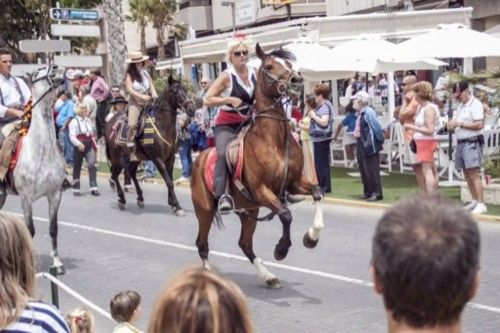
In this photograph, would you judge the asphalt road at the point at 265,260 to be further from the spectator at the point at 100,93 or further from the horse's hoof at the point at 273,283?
the spectator at the point at 100,93

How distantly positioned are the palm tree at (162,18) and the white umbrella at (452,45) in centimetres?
4033

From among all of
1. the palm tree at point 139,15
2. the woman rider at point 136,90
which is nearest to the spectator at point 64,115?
the woman rider at point 136,90

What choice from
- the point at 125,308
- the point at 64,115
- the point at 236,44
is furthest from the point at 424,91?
the point at 64,115

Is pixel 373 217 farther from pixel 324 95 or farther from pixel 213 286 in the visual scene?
pixel 213 286

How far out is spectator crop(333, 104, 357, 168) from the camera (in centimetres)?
1983

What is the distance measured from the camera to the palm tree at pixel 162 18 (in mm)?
58875

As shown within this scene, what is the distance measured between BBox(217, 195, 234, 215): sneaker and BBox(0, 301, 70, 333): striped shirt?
6.02 metres

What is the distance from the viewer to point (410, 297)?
266cm

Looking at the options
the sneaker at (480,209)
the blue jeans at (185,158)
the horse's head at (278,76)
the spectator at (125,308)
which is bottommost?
the sneaker at (480,209)

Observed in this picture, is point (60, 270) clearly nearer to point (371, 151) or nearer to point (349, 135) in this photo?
point (371, 151)

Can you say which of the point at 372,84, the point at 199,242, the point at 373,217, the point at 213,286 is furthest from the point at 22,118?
the point at 372,84

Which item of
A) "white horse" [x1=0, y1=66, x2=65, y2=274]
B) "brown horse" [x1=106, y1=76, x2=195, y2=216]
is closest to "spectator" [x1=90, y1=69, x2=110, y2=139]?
"brown horse" [x1=106, y1=76, x2=195, y2=216]

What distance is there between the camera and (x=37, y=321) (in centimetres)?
388

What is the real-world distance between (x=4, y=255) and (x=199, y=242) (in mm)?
6769
